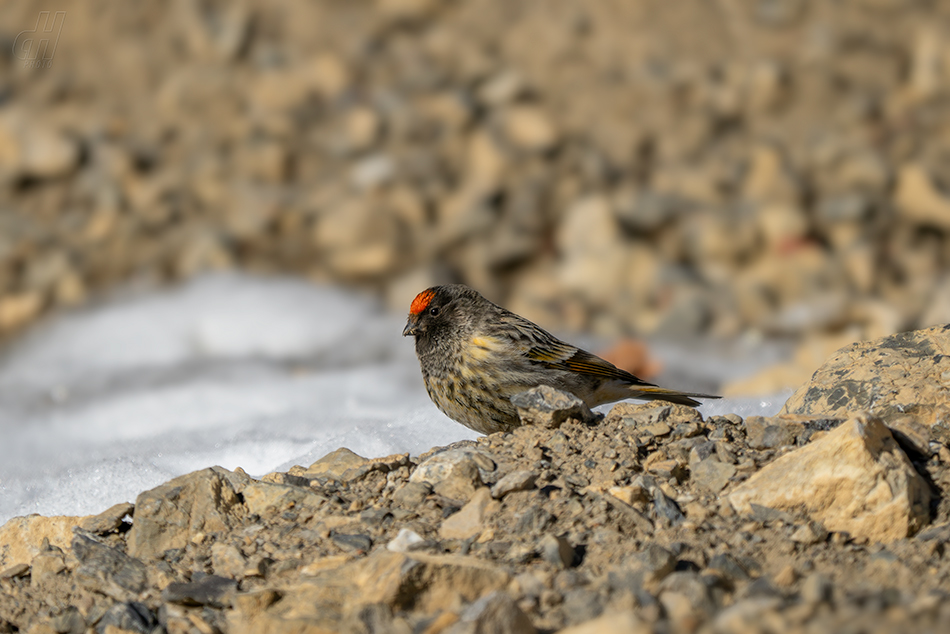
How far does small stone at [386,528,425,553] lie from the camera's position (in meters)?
2.98

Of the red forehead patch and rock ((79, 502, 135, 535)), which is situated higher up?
the red forehead patch

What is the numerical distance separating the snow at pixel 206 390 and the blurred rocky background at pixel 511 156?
0.49 m

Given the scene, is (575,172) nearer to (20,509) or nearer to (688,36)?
(688,36)

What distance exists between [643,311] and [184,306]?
175 inches

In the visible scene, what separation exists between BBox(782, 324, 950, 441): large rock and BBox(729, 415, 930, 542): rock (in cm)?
54

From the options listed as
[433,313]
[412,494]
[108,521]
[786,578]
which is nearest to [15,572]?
[108,521]

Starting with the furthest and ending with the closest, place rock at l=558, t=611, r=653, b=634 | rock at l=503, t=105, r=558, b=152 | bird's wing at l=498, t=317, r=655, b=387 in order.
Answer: rock at l=503, t=105, r=558, b=152 < bird's wing at l=498, t=317, r=655, b=387 < rock at l=558, t=611, r=653, b=634

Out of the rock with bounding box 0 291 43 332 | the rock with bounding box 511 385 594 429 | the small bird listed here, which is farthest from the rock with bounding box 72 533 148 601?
the rock with bounding box 0 291 43 332

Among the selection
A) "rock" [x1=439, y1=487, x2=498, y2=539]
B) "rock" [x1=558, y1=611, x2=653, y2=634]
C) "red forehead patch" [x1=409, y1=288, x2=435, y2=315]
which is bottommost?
"rock" [x1=558, y1=611, x2=653, y2=634]

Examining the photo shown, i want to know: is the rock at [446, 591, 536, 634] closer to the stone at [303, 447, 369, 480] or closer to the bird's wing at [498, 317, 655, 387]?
the stone at [303, 447, 369, 480]

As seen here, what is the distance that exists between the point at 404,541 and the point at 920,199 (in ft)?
27.1

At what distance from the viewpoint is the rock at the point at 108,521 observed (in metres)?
3.40

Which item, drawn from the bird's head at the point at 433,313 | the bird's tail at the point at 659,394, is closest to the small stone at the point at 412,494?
the bird's head at the point at 433,313

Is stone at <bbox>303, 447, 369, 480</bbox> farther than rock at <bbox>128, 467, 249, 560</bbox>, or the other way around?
stone at <bbox>303, 447, 369, 480</bbox>
